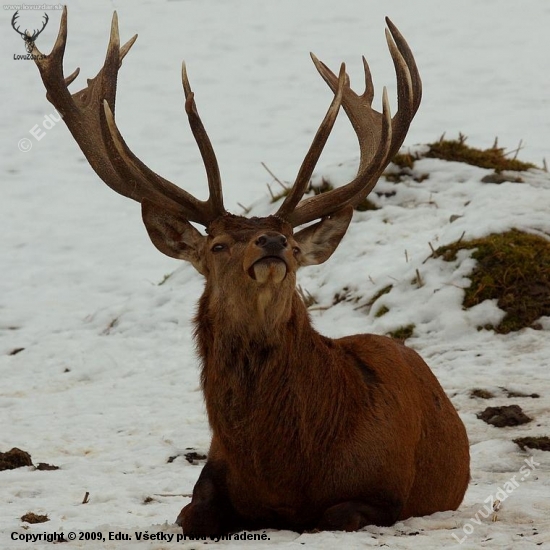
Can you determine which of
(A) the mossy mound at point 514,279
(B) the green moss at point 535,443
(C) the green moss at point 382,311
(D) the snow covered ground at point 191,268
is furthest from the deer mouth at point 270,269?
(C) the green moss at point 382,311

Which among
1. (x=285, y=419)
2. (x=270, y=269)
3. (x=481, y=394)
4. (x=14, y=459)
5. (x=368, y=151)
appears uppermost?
(x=368, y=151)

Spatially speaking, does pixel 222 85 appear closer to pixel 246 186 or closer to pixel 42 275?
pixel 246 186

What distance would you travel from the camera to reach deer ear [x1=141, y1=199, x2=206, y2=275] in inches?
279

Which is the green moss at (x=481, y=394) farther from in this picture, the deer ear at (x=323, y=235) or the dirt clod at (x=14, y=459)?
the dirt clod at (x=14, y=459)

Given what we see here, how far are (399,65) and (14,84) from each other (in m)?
17.8

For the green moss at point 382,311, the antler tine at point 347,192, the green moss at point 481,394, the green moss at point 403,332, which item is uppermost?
the antler tine at point 347,192

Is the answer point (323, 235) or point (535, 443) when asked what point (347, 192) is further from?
point (535, 443)

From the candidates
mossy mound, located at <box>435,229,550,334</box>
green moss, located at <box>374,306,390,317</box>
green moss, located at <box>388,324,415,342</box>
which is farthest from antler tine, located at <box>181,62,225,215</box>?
green moss, located at <box>374,306,390,317</box>

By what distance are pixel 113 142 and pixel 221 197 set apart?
727 mm

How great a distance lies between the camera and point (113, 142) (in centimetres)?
700

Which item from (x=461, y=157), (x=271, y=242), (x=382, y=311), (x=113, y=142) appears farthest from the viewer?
(x=461, y=157)

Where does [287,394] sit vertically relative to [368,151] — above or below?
below

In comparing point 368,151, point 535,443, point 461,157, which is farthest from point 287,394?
point 461,157

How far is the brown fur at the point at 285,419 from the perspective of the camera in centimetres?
627
